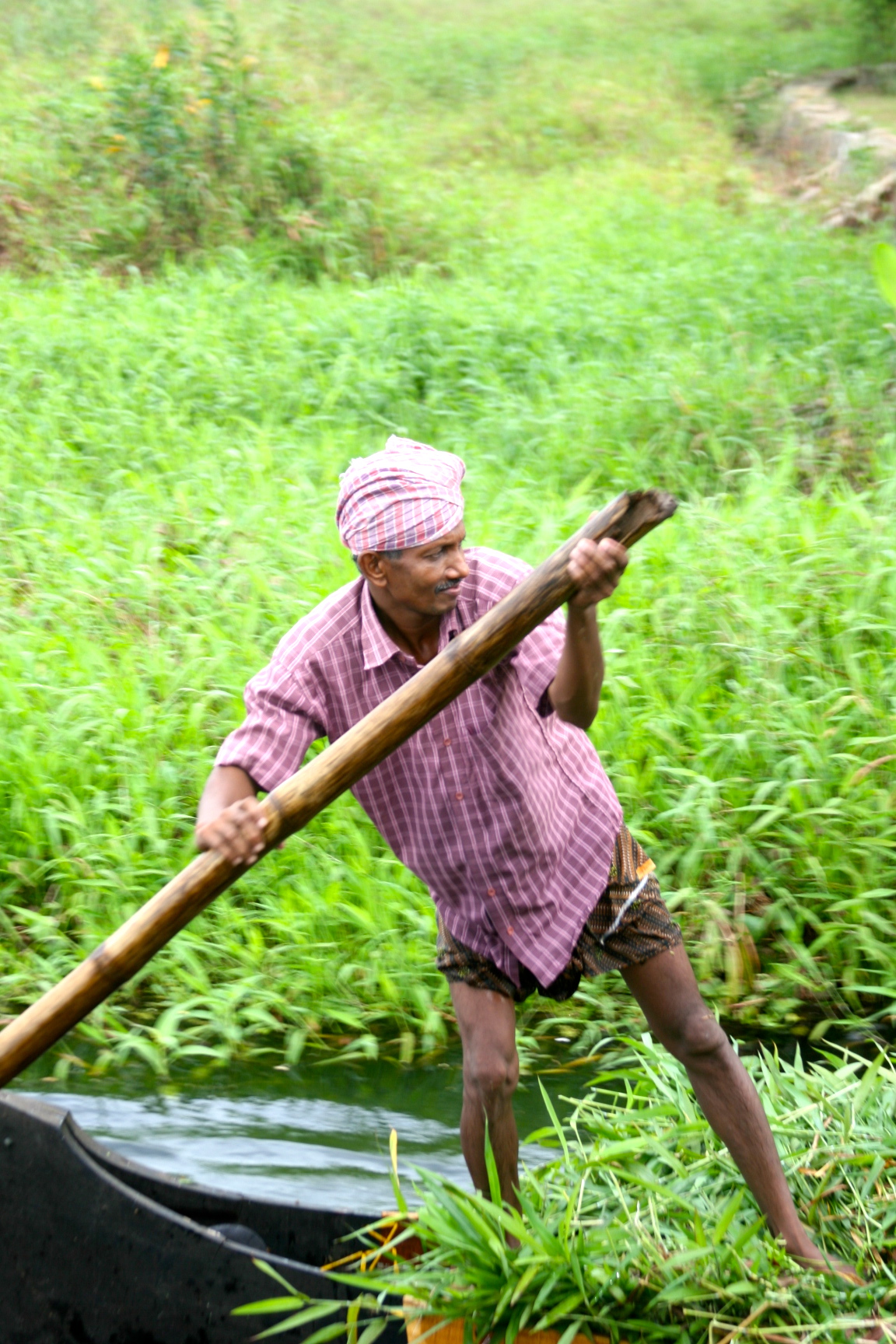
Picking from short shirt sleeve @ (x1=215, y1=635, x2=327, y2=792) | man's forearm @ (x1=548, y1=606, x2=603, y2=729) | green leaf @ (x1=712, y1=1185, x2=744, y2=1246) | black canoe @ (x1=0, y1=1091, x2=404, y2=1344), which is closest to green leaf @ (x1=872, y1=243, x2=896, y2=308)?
man's forearm @ (x1=548, y1=606, x2=603, y2=729)

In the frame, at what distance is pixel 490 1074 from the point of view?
2.35 metres

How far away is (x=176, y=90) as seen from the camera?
911cm

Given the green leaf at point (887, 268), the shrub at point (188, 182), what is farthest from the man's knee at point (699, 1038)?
the shrub at point (188, 182)

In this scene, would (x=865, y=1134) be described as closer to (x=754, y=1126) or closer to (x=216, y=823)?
(x=754, y=1126)

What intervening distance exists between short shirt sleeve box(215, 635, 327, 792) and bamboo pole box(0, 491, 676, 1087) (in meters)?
0.18

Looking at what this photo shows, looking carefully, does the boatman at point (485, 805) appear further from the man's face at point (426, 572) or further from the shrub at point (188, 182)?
the shrub at point (188, 182)

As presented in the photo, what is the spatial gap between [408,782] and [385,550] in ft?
1.41

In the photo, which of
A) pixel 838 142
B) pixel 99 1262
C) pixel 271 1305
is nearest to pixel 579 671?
pixel 271 1305

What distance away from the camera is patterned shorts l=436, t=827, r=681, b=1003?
246cm

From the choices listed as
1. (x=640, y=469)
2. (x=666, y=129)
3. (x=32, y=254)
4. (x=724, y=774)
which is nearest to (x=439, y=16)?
(x=666, y=129)

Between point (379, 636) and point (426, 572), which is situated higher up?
point (426, 572)

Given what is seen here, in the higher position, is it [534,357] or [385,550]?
[385,550]

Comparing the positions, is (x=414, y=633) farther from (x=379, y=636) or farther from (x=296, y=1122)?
(x=296, y=1122)

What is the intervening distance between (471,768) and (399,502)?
50 centimetres
